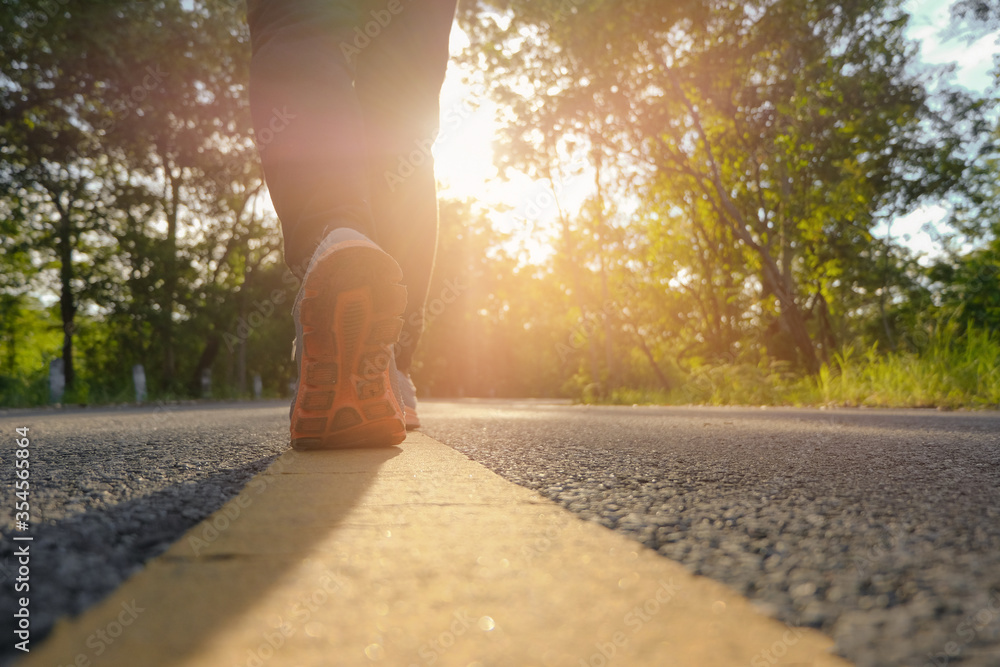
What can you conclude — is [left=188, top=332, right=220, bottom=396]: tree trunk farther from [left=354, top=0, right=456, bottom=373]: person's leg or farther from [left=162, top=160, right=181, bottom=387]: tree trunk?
[left=354, top=0, right=456, bottom=373]: person's leg

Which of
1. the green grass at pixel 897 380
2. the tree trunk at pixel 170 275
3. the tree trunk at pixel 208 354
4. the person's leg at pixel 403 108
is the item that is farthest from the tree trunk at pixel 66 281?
the person's leg at pixel 403 108

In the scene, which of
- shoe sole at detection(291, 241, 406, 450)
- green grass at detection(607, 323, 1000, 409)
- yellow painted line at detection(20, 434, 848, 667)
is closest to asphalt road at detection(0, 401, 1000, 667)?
yellow painted line at detection(20, 434, 848, 667)

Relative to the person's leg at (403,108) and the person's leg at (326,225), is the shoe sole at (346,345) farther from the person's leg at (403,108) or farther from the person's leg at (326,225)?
the person's leg at (403,108)

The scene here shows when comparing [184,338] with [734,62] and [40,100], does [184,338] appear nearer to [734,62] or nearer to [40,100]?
[40,100]

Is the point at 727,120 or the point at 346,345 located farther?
the point at 727,120

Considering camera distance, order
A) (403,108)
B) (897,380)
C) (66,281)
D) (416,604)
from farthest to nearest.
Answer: (66,281), (897,380), (403,108), (416,604)

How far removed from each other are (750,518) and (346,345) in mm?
1066

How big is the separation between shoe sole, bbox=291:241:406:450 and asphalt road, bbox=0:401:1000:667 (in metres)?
0.17

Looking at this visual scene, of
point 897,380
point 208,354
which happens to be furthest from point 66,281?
point 897,380

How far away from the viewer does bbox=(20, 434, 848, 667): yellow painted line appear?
46 cm

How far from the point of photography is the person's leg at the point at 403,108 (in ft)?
7.59

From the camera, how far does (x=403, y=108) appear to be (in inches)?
92.5

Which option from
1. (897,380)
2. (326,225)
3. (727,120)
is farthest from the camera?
(727,120)

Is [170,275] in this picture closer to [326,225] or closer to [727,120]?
[727,120]
